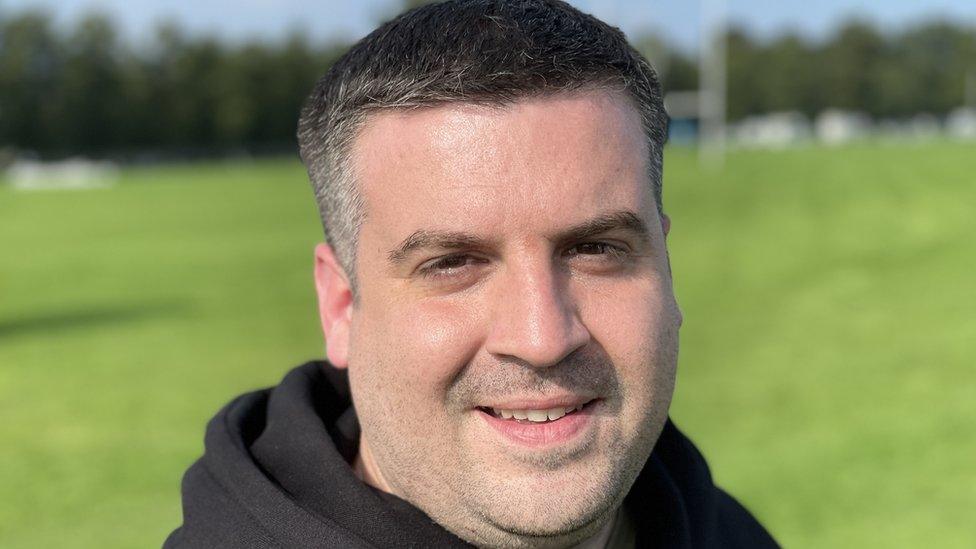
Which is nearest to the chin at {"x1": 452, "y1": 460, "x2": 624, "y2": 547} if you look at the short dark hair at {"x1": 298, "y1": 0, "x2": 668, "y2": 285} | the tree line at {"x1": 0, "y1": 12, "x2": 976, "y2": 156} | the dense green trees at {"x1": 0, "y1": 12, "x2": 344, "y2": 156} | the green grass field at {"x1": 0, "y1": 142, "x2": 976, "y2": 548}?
the short dark hair at {"x1": 298, "y1": 0, "x2": 668, "y2": 285}

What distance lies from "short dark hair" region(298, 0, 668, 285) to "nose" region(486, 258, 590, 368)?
0.29m

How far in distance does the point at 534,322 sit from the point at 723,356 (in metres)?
11.1

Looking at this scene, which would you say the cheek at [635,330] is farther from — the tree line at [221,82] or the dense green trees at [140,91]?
the dense green trees at [140,91]

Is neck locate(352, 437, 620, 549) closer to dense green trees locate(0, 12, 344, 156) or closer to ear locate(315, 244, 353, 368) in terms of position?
ear locate(315, 244, 353, 368)

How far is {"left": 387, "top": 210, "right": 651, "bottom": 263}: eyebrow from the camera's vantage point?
5.81ft

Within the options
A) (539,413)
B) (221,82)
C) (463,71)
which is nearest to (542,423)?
(539,413)

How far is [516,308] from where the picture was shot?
176 centimetres

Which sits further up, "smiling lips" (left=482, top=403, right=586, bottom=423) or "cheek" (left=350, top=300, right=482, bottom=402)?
"cheek" (left=350, top=300, right=482, bottom=402)

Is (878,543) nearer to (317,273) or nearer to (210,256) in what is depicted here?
(317,273)

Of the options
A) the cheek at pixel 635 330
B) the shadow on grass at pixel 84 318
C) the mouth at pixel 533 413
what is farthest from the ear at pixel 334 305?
the shadow on grass at pixel 84 318

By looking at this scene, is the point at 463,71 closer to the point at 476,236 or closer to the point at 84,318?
the point at 476,236

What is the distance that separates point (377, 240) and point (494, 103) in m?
0.31

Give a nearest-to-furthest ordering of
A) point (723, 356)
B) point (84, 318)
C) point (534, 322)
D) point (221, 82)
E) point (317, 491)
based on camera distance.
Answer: point (534, 322) → point (317, 491) → point (723, 356) → point (84, 318) → point (221, 82)

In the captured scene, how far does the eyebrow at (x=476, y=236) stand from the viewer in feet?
5.81
